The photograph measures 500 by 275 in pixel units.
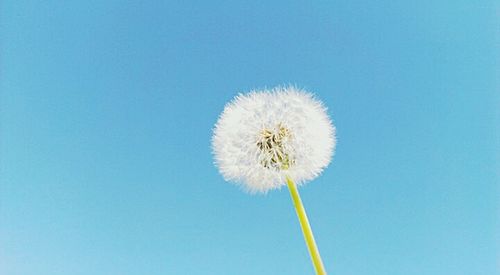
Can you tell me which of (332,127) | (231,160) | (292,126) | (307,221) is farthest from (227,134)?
(307,221)

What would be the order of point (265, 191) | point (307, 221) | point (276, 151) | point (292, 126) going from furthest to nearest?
point (292, 126) → point (276, 151) → point (265, 191) → point (307, 221)

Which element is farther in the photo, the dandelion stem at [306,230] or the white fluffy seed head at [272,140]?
the white fluffy seed head at [272,140]

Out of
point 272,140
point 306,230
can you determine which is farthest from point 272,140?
point 306,230

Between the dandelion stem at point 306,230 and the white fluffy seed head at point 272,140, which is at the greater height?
the white fluffy seed head at point 272,140

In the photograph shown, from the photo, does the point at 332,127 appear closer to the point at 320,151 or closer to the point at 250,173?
the point at 320,151

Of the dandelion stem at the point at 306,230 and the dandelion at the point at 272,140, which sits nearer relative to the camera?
the dandelion stem at the point at 306,230

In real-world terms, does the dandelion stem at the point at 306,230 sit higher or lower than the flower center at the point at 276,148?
lower

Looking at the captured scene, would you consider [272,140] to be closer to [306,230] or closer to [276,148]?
[276,148]
